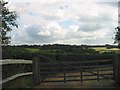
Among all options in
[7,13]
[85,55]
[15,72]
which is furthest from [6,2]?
[15,72]

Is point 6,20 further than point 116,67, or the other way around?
point 6,20

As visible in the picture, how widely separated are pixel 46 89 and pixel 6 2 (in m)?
18.6

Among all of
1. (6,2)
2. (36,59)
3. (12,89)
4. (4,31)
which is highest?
(6,2)

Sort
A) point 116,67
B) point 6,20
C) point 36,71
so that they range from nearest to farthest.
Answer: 1. point 36,71
2. point 116,67
3. point 6,20

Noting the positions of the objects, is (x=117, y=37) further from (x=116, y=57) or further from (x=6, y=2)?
(x=116, y=57)

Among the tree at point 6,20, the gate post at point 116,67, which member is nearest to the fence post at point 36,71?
the gate post at point 116,67

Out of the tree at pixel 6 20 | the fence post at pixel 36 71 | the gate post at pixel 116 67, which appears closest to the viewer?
the fence post at pixel 36 71

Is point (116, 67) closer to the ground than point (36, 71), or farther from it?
farther from it

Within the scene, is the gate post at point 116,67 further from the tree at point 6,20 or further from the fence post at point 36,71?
the tree at point 6,20

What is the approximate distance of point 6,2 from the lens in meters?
31.0

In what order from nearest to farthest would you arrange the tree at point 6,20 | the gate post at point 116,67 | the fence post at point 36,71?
the fence post at point 36,71, the gate post at point 116,67, the tree at point 6,20

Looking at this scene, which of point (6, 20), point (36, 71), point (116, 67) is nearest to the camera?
point (36, 71)

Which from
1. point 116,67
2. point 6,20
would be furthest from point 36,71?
point 6,20

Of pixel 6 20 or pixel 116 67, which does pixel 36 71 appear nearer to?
pixel 116 67
